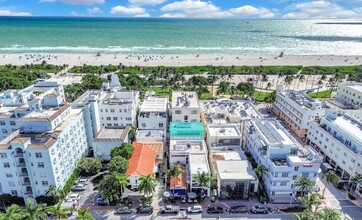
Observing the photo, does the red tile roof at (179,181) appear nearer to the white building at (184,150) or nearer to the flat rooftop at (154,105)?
the white building at (184,150)

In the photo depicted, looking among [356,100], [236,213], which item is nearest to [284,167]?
[236,213]

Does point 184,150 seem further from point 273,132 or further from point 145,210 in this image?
point 273,132

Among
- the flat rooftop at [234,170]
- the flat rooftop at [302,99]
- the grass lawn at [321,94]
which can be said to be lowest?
the flat rooftop at [234,170]

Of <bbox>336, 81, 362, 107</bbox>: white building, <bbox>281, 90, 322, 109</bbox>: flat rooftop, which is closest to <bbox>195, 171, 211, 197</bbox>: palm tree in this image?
<bbox>281, 90, 322, 109</bbox>: flat rooftop

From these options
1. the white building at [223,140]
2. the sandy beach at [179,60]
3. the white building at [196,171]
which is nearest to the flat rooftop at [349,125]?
the white building at [223,140]

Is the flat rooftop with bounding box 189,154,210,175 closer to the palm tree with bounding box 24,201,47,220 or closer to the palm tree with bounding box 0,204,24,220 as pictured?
the palm tree with bounding box 24,201,47,220

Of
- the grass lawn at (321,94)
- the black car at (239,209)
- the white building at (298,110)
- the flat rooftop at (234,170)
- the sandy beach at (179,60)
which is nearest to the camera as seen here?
the black car at (239,209)

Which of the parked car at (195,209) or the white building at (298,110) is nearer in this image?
the parked car at (195,209)

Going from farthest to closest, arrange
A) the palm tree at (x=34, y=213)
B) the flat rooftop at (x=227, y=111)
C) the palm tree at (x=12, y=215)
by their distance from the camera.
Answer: the flat rooftop at (x=227, y=111) < the palm tree at (x=34, y=213) < the palm tree at (x=12, y=215)
